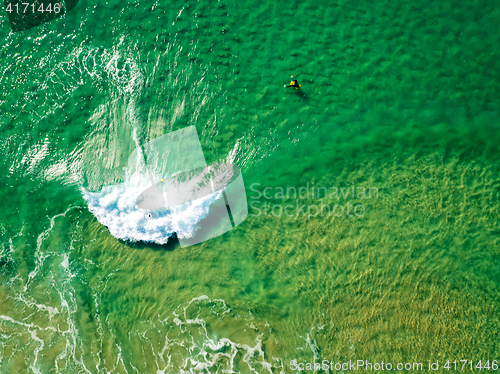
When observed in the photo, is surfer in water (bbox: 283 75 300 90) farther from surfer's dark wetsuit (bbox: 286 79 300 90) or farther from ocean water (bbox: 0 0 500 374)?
ocean water (bbox: 0 0 500 374)

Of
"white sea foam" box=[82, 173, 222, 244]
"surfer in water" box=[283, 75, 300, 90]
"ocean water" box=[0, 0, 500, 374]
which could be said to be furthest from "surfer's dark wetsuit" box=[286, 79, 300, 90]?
"white sea foam" box=[82, 173, 222, 244]

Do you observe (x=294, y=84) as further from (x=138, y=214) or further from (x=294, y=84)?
(x=138, y=214)

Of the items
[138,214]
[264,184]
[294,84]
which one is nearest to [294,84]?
[294,84]

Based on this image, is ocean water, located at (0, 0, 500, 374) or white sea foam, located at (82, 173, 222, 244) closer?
ocean water, located at (0, 0, 500, 374)

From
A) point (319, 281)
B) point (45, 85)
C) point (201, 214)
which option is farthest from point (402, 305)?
point (45, 85)

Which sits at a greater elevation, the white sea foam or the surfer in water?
the surfer in water

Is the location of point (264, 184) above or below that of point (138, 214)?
above

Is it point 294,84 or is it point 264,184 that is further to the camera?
point 264,184
